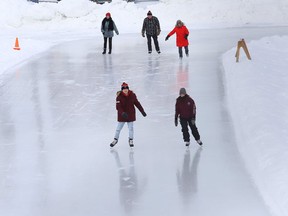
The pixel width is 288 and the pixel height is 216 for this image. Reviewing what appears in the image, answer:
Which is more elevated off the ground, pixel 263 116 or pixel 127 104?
pixel 127 104

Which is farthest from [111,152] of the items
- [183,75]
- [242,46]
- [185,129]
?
[242,46]

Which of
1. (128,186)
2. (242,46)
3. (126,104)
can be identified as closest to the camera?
(128,186)

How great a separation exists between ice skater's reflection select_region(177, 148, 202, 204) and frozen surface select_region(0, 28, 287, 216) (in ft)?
0.05

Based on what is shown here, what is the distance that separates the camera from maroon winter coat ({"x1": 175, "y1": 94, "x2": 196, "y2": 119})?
39.3ft

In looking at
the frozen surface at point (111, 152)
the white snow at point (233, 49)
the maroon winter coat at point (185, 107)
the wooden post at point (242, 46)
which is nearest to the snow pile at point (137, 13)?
the white snow at point (233, 49)

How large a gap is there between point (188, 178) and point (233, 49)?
16.8m

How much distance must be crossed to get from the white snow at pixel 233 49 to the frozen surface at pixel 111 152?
34 centimetres

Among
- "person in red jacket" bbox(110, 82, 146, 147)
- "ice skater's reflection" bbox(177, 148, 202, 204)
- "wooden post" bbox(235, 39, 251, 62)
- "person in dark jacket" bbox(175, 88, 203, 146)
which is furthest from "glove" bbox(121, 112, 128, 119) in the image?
"wooden post" bbox(235, 39, 251, 62)

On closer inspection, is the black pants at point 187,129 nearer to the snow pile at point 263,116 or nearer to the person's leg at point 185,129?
the person's leg at point 185,129

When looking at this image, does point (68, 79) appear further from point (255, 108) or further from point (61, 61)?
point (255, 108)

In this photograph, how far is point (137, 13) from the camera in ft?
147

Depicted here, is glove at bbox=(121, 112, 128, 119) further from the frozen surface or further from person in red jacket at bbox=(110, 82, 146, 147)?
the frozen surface

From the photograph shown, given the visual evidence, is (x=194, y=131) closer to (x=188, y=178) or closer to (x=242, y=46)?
(x=188, y=178)

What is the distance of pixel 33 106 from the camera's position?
1697 centimetres
